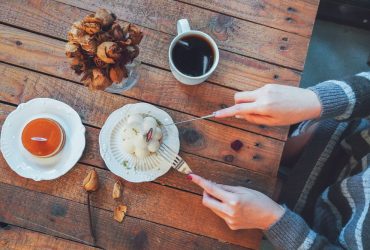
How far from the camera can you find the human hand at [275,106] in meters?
0.91

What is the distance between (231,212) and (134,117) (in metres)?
0.32

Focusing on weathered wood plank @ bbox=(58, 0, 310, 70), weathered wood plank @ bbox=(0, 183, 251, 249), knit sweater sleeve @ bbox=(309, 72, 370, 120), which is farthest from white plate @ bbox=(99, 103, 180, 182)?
knit sweater sleeve @ bbox=(309, 72, 370, 120)

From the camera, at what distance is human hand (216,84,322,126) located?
912 mm

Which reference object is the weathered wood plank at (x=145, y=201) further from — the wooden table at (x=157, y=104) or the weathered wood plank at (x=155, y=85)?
the weathered wood plank at (x=155, y=85)

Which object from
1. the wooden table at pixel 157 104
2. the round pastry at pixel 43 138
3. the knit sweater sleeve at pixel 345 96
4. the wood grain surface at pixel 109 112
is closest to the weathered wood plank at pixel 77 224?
the wooden table at pixel 157 104

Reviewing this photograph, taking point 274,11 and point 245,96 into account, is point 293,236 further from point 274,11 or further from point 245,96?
point 274,11

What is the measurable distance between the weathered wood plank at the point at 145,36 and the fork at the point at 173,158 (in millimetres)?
212

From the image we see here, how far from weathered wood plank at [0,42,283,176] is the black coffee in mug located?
0.12 metres

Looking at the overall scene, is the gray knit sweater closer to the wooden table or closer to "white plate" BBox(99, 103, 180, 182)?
the wooden table

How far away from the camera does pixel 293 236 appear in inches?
36.9

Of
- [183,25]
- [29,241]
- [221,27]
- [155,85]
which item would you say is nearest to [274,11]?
[221,27]

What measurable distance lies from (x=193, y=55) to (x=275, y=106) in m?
0.23

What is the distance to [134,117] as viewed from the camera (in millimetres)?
928

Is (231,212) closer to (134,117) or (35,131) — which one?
(134,117)
